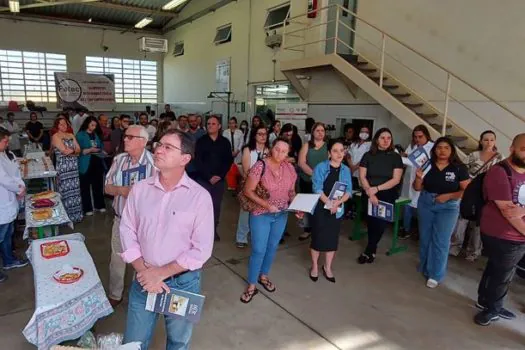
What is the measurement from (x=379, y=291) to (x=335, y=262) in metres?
0.73

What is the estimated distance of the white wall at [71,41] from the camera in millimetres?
12367

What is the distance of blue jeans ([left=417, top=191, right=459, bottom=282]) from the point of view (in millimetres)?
3462

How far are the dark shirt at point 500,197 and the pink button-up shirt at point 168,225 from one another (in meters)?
2.18

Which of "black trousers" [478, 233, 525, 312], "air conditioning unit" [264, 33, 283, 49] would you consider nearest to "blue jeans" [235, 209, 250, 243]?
"black trousers" [478, 233, 525, 312]

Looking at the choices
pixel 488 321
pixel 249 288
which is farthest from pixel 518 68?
pixel 249 288

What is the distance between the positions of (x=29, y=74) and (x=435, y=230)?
47.1 feet

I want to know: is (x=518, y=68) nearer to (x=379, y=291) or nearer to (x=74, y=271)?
(x=379, y=291)

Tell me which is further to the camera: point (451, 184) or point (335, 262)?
point (335, 262)

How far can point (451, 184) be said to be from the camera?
339 centimetres

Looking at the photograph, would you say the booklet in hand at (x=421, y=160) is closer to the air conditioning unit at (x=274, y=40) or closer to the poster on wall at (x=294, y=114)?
the poster on wall at (x=294, y=114)

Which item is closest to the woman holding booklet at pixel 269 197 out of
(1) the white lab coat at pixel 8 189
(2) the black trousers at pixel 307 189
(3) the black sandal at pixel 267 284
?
(3) the black sandal at pixel 267 284

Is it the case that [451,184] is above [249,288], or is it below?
above

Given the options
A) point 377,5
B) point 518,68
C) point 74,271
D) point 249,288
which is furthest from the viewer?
point 377,5

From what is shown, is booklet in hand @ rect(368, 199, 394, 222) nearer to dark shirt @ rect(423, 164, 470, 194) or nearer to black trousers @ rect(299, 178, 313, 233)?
dark shirt @ rect(423, 164, 470, 194)
